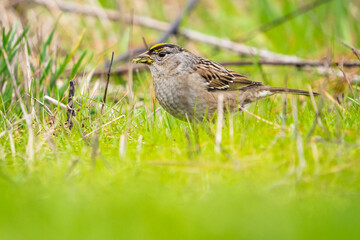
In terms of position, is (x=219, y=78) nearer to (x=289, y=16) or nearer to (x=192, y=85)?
(x=192, y=85)

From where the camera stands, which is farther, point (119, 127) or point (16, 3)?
point (16, 3)

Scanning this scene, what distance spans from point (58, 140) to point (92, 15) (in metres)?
4.60

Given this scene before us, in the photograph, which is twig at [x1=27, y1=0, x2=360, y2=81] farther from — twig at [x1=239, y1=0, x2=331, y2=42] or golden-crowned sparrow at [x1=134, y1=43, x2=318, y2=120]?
golden-crowned sparrow at [x1=134, y1=43, x2=318, y2=120]

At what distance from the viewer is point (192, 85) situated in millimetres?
4895

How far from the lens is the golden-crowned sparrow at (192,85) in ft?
15.3

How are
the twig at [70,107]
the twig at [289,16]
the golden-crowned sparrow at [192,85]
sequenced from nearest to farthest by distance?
the twig at [70,107] → the golden-crowned sparrow at [192,85] → the twig at [289,16]

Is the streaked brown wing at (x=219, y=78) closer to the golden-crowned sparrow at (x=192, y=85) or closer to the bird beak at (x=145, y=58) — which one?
the golden-crowned sparrow at (x=192, y=85)

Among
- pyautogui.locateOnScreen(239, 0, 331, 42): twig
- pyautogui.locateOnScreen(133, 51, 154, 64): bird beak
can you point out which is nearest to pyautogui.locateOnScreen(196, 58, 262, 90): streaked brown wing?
pyautogui.locateOnScreen(133, 51, 154, 64): bird beak

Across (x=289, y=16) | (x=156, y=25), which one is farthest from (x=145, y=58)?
(x=289, y=16)

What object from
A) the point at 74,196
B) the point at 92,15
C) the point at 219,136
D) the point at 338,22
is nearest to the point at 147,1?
the point at 92,15

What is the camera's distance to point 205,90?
4.96 m

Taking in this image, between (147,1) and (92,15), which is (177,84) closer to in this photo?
(92,15)

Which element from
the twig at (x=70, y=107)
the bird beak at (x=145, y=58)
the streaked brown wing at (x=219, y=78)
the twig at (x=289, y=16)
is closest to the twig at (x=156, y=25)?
the twig at (x=289, y=16)

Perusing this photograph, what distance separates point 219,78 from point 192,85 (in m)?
0.41
